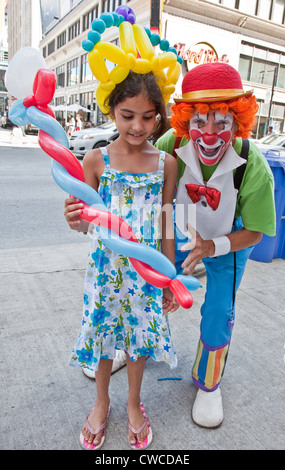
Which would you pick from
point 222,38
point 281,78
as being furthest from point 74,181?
point 281,78

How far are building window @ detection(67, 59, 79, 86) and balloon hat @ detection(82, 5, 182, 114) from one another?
3581 centimetres

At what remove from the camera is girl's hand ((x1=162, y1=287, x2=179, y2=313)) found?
159cm

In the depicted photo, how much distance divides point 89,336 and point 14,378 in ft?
2.25

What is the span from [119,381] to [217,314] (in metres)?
0.71

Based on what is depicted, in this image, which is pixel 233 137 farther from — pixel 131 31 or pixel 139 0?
pixel 139 0

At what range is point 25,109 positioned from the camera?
1490 mm

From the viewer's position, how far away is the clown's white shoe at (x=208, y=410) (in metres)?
1.78

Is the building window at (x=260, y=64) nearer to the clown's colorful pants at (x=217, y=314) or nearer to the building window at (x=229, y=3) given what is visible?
the building window at (x=229, y=3)

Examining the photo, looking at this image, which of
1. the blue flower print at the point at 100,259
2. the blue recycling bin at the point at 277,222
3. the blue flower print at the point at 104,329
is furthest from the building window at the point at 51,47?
the blue flower print at the point at 104,329

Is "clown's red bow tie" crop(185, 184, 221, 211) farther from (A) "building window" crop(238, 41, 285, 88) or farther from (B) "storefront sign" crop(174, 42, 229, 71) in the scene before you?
(A) "building window" crop(238, 41, 285, 88)

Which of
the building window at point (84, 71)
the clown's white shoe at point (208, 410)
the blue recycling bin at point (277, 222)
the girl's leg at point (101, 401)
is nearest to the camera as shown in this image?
the girl's leg at point (101, 401)

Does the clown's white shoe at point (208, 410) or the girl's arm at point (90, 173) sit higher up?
the girl's arm at point (90, 173)

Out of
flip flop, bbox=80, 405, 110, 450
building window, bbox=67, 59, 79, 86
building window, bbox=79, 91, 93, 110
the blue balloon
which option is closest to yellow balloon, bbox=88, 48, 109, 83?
the blue balloon

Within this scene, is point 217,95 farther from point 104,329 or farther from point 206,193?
point 104,329
